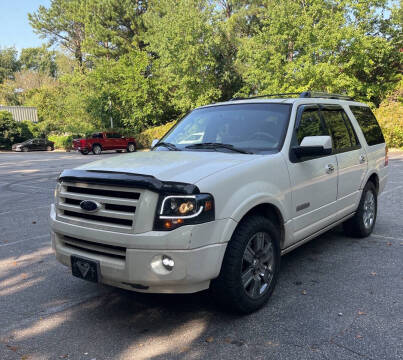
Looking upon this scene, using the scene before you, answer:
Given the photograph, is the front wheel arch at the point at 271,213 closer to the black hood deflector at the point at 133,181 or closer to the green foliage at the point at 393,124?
the black hood deflector at the point at 133,181

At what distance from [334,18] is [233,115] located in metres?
25.4

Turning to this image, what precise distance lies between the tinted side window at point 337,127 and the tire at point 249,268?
1716mm

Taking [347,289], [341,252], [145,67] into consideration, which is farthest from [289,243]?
[145,67]

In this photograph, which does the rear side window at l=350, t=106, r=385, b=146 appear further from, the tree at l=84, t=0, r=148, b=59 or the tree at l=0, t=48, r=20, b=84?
the tree at l=0, t=48, r=20, b=84

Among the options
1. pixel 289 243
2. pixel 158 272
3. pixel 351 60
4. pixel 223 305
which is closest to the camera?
pixel 158 272

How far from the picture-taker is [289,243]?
3.84 metres

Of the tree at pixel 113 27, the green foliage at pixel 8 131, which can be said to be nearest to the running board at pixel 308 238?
the tree at pixel 113 27

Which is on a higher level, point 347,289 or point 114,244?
point 114,244

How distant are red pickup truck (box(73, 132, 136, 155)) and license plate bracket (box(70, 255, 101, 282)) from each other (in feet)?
91.3

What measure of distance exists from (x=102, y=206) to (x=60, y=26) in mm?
54498

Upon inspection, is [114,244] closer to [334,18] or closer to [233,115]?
[233,115]

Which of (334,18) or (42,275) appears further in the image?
(334,18)

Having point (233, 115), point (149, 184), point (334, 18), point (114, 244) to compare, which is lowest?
point (114, 244)

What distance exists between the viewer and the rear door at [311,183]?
389cm
